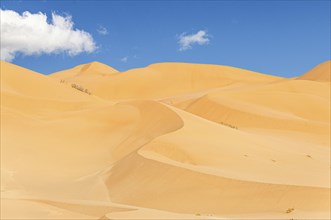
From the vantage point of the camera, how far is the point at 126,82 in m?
61.4

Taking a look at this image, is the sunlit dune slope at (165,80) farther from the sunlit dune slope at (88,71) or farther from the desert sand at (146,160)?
the desert sand at (146,160)

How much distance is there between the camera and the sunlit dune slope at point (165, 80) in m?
58.6

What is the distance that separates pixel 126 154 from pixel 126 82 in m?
45.6

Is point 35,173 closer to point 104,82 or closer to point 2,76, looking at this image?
point 2,76

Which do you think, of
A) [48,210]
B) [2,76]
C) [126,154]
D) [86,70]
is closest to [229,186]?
[48,210]

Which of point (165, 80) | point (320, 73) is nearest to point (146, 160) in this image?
point (320, 73)

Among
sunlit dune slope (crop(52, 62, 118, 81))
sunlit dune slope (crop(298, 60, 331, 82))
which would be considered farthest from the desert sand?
sunlit dune slope (crop(52, 62, 118, 81))

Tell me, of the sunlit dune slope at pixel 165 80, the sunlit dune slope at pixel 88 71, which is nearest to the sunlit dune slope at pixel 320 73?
the sunlit dune slope at pixel 165 80

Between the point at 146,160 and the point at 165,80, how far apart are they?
2021 inches

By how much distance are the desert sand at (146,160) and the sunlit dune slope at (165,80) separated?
28878mm

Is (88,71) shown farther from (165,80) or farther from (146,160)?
(146,160)

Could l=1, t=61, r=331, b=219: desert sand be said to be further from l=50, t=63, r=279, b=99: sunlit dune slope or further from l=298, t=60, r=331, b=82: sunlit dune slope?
l=50, t=63, r=279, b=99: sunlit dune slope

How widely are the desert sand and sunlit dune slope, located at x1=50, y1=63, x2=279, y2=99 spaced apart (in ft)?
94.7

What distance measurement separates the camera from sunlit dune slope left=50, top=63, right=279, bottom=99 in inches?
2308
